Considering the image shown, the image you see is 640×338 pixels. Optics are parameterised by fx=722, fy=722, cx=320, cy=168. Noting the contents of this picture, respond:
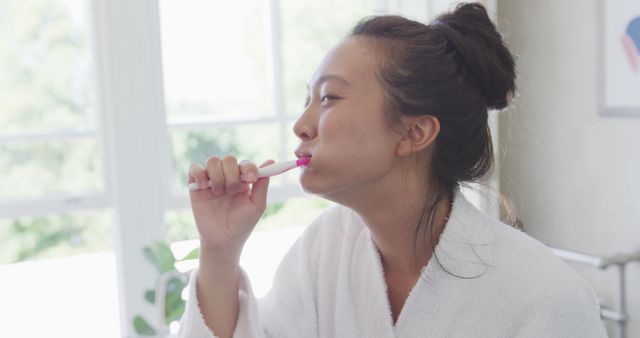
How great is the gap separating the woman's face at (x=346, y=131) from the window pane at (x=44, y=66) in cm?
135

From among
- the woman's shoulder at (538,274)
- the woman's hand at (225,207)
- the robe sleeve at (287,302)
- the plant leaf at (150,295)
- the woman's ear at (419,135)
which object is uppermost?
the woman's ear at (419,135)

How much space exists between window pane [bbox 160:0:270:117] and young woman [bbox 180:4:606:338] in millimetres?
1298

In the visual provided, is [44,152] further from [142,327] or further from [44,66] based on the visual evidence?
[142,327]

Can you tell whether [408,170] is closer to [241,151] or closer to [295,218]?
[241,151]

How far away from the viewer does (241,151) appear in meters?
2.45

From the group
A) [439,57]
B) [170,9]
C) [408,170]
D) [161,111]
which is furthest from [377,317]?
[170,9]

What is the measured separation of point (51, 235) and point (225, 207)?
4.94ft

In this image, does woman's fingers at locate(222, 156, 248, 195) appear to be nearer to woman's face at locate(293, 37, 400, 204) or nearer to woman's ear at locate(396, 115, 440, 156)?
woman's face at locate(293, 37, 400, 204)

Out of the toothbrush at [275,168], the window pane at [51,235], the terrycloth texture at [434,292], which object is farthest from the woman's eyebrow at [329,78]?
the window pane at [51,235]

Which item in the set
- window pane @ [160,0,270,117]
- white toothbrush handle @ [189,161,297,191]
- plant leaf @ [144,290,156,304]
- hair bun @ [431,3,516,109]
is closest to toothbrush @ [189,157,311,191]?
white toothbrush handle @ [189,161,297,191]

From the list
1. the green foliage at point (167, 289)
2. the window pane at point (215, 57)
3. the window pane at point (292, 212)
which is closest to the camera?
the green foliage at point (167, 289)

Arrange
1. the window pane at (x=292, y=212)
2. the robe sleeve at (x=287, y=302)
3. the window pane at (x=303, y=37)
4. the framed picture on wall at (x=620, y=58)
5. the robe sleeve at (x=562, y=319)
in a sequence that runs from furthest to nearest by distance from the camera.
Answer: the window pane at (x=292, y=212), the window pane at (x=303, y=37), the framed picture on wall at (x=620, y=58), the robe sleeve at (x=287, y=302), the robe sleeve at (x=562, y=319)

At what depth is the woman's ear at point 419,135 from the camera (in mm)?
1047

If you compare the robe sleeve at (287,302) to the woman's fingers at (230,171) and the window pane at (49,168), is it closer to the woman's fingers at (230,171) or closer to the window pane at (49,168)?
the woman's fingers at (230,171)
